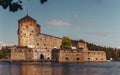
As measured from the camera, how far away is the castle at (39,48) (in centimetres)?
8962

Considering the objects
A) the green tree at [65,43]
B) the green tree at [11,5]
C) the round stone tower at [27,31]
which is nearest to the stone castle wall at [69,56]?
the green tree at [65,43]

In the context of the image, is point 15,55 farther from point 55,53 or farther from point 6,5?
point 6,5

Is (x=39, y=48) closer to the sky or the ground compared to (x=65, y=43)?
closer to the ground

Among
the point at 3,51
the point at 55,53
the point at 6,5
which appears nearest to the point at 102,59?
the point at 55,53

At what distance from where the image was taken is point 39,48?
96.1 meters

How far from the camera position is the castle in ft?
294

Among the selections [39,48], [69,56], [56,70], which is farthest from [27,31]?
[56,70]

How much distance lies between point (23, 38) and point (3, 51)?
83.0 feet

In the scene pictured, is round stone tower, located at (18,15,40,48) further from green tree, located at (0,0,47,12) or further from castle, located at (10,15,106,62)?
green tree, located at (0,0,47,12)

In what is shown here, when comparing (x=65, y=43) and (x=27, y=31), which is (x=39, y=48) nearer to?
(x=27, y=31)

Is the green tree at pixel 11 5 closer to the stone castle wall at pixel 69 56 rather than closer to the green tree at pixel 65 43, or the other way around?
the stone castle wall at pixel 69 56

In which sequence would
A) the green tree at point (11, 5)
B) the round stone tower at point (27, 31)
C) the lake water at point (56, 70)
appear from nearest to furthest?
1. the green tree at point (11, 5)
2. the lake water at point (56, 70)
3. the round stone tower at point (27, 31)

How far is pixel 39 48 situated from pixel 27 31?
235 inches

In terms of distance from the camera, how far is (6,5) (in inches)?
388
